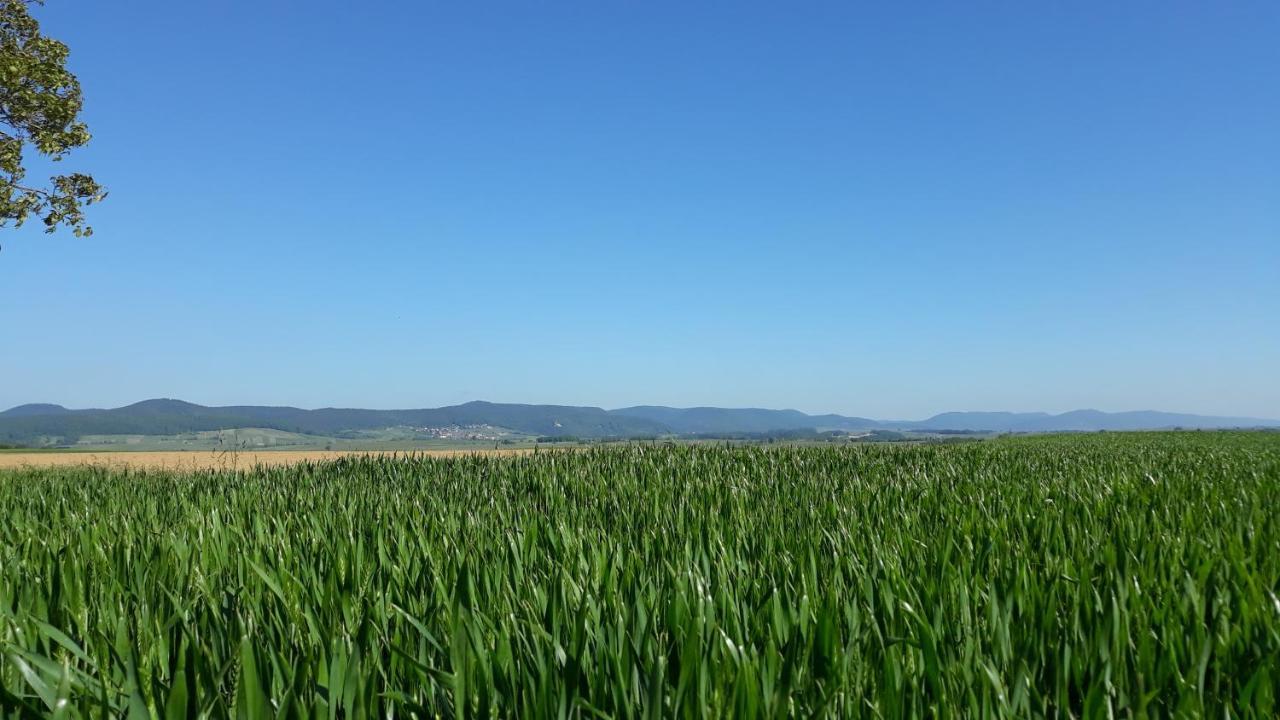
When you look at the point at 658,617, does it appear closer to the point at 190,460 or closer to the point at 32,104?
the point at 32,104

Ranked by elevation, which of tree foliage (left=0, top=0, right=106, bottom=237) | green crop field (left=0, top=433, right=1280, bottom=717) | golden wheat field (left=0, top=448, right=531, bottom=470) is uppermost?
tree foliage (left=0, top=0, right=106, bottom=237)

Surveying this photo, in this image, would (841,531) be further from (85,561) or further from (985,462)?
(985,462)

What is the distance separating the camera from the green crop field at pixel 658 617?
183 cm

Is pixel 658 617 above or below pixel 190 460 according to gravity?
above

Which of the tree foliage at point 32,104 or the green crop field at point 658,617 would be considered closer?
the green crop field at point 658,617

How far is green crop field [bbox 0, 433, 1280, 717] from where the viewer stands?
1.83 metres

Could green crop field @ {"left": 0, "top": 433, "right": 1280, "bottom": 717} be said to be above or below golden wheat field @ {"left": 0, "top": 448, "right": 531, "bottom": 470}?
above

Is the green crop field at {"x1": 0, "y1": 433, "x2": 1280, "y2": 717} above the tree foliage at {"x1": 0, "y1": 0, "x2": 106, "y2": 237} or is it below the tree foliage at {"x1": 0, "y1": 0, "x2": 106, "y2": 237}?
below

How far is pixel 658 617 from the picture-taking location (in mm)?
2699

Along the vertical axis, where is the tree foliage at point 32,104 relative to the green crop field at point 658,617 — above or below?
above

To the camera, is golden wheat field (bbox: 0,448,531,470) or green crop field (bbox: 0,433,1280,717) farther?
golden wheat field (bbox: 0,448,531,470)

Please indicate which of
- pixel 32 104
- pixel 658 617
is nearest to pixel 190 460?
pixel 32 104

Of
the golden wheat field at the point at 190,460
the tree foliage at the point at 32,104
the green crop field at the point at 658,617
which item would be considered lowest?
the golden wheat field at the point at 190,460

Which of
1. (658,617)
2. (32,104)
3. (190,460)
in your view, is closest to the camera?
(658,617)
